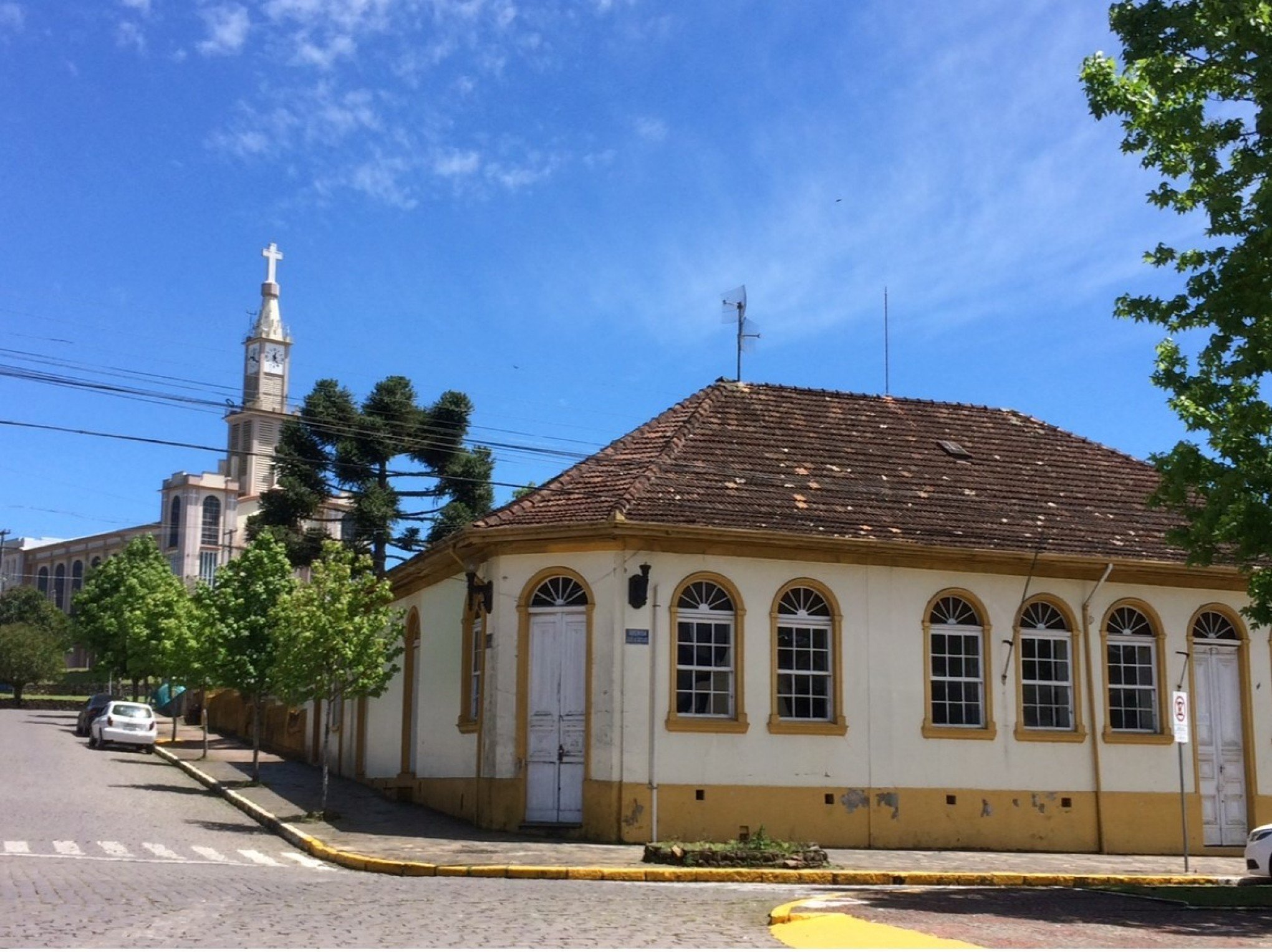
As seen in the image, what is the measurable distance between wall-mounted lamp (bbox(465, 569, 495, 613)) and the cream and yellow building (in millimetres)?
51

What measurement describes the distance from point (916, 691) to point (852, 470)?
12.7 ft

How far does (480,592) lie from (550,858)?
5.11 m

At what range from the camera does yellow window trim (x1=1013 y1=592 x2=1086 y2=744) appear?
20703mm

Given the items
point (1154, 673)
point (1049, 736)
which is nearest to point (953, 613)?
point (1049, 736)

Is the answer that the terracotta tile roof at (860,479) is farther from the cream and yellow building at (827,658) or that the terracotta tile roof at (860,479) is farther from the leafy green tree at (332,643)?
the leafy green tree at (332,643)

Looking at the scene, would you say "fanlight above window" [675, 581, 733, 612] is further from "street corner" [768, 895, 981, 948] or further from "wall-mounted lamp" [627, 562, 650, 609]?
"street corner" [768, 895, 981, 948]

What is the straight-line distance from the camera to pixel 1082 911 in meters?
12.2

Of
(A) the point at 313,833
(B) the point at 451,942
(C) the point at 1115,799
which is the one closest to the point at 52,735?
(A) the point at 313,833

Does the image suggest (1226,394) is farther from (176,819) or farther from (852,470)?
(176,819)

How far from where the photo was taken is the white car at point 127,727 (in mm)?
36812

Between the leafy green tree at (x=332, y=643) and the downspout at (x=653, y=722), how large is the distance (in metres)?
4.90

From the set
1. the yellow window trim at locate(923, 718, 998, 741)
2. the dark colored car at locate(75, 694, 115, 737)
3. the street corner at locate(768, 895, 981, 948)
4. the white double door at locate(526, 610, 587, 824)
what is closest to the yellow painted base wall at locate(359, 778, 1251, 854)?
the white double door at locate(526, 610, 587, 824)

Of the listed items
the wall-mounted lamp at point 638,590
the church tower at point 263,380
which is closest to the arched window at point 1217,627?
the wall-mounted lamp at point 638,590

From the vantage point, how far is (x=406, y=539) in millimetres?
45531
